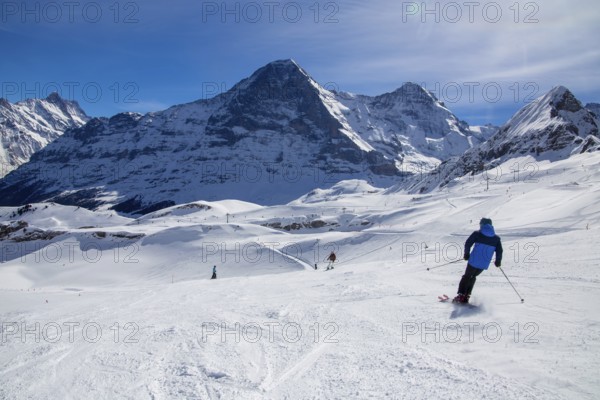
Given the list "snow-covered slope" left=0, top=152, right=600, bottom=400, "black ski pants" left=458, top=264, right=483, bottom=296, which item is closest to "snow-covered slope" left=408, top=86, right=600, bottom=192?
"snow-covered slope" left=0, top=152, right=600, bottom=400

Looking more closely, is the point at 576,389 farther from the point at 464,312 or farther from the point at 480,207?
the point at 480,207

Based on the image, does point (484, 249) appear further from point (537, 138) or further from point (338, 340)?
point (537, 138)

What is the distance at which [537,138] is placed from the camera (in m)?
128

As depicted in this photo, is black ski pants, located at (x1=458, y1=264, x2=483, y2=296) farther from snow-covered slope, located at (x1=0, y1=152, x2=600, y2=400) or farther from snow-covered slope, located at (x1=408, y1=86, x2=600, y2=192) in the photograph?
snow-covered slope, located at (x1=408, y1=86, x2=600, y2=192)

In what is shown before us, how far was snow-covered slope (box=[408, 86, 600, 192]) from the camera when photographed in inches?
4747

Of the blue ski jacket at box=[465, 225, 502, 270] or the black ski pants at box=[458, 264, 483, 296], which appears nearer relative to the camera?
the black ski pants at box=[458, 264, 483, 296]

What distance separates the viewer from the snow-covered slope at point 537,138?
12056 centimetres

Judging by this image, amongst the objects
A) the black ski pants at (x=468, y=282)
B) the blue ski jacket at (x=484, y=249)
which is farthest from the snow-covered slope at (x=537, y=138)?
the black ski pants at (x=468, y=282)

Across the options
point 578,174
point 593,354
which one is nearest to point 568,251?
point 593,354

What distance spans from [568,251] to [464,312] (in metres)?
8.53

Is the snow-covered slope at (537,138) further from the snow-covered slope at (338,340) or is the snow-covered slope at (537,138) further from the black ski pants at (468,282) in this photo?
the black ski pants at (468,282)

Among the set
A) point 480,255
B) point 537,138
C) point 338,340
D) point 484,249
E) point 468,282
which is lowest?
point 338,340

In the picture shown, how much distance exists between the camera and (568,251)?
13641 mm

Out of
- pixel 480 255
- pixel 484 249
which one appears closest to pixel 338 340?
pixel 480 255
